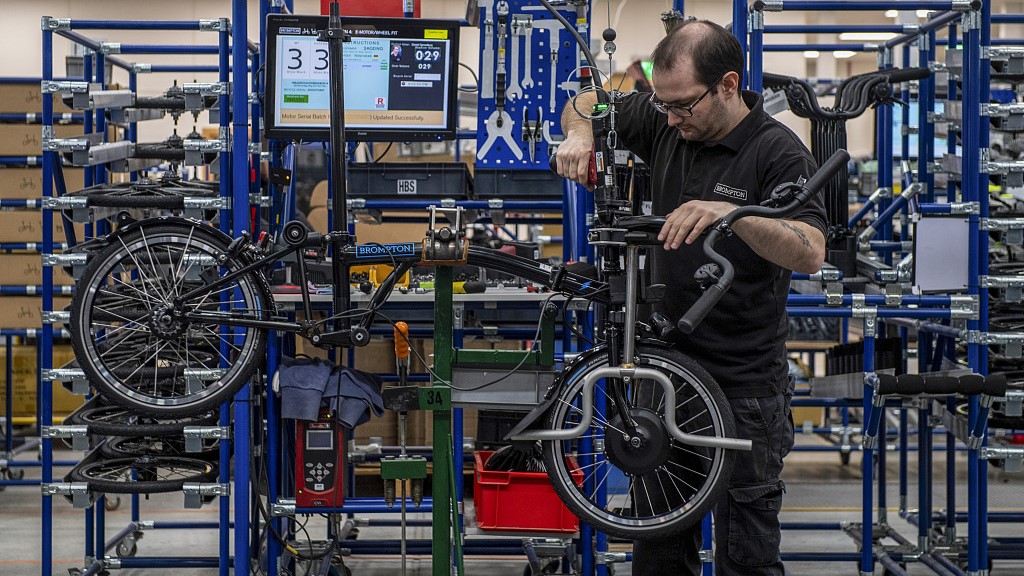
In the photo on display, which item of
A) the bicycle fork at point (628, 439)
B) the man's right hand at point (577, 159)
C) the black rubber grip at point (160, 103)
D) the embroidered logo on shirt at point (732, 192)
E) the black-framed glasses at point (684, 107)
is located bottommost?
the bicycle fork at point (628, 439)

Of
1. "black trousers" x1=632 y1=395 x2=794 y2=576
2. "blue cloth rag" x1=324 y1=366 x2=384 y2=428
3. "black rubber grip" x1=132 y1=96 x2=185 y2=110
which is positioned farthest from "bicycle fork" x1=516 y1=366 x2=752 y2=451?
"black rubber grip" x1=132 y1=96 x2=185 y2=110

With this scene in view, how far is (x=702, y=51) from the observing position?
8.46 ft

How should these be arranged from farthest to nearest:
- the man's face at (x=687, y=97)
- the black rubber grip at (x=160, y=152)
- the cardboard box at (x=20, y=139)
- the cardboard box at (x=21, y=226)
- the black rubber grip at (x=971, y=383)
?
the cardboard box at (x=21, y=226) < the cardboard box at (x=20, y=139) < the black rubber grip at (x=160, y=152) < the black rubber grip at (x=971, y=383) < the man's face at (x=687, y=97)

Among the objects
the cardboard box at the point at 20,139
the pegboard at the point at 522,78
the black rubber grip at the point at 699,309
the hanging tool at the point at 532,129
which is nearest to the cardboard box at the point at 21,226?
the cardboard box at the point at 20,139

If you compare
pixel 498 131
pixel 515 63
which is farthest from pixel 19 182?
pixel 515 63

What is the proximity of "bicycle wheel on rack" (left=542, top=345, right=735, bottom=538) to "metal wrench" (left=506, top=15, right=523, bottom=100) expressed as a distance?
1.99 m

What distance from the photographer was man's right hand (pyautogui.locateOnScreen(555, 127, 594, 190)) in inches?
106

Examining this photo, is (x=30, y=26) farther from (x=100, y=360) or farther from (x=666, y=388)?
(x=666, y=388)

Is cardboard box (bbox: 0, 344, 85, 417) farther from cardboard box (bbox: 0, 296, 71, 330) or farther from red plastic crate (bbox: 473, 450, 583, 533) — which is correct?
red plastic crate (bbox: 473, 450, 583, 533)

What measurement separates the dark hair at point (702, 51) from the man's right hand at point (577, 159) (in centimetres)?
26

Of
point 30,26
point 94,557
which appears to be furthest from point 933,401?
point 30,26

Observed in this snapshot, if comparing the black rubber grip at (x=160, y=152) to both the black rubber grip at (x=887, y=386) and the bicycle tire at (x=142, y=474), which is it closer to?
the bicycle tire at (x=142, y=474)

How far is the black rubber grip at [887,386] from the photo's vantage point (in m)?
3.93

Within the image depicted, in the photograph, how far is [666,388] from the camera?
2512 millimetres
